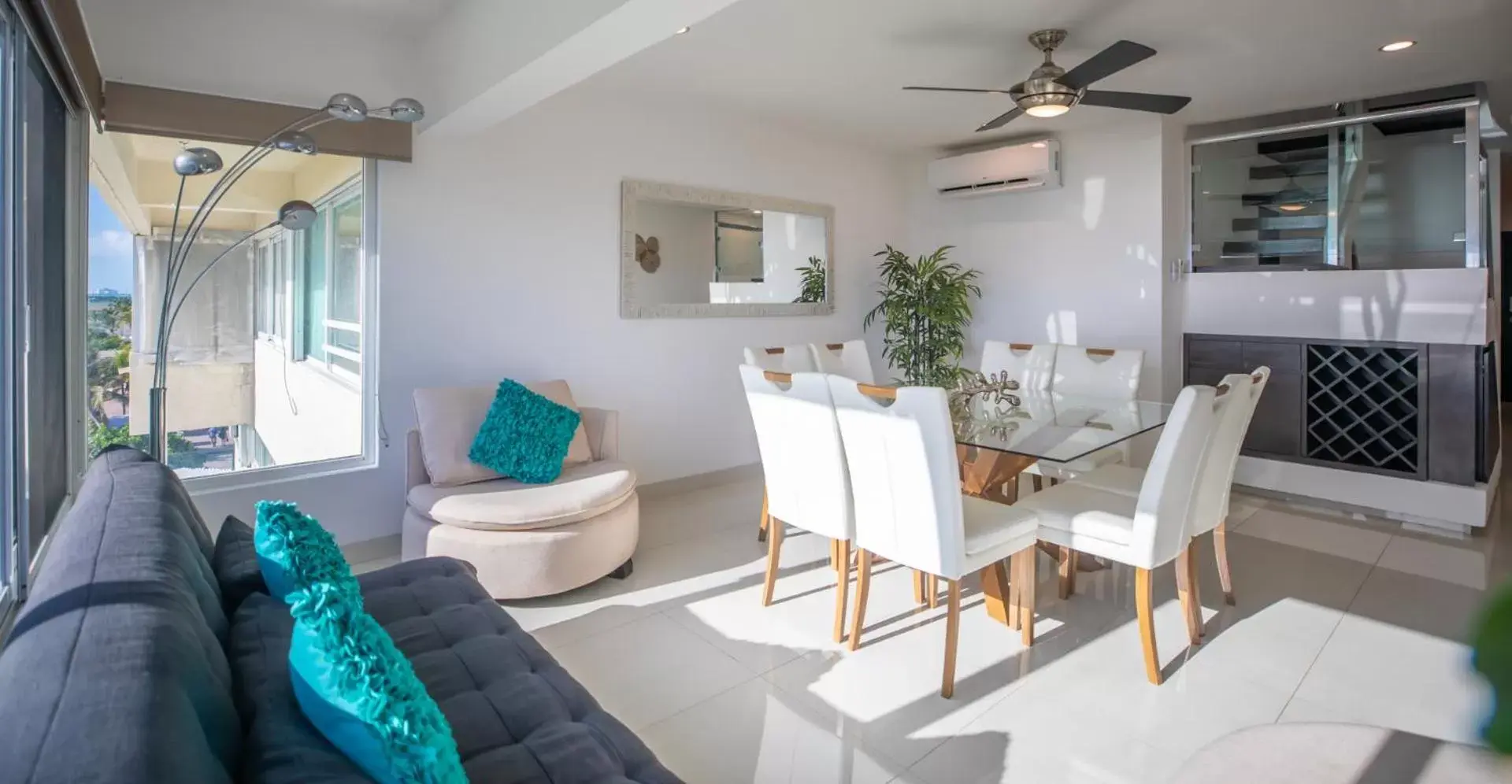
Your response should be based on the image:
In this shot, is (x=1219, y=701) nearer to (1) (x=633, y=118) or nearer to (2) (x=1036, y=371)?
(2) (x=1036, y=371)

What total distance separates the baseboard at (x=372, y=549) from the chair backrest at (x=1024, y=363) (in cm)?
315

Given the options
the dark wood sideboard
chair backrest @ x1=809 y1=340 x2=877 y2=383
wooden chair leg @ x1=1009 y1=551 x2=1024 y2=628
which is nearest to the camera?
wooden chair leg @ x1=1009 y1=551 x2=1024 y2=628

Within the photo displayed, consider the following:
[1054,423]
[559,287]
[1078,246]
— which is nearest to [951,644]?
[1054,423]

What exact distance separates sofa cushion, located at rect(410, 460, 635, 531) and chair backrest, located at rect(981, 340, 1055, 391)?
222 cm

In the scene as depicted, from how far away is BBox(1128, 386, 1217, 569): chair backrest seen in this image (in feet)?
8.07

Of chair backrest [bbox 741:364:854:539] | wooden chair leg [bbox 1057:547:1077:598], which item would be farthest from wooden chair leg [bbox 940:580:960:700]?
wooden chair leg [bbox 1057:547:1077:598]

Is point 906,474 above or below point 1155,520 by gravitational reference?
above

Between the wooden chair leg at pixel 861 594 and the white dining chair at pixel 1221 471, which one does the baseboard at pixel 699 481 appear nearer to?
the wooden chair leg at pixel 861 594

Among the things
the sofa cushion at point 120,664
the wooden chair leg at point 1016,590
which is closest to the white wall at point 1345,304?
the wooden chair leg at point 1016,590

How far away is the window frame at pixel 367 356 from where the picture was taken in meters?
3.60

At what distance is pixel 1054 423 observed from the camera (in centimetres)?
327

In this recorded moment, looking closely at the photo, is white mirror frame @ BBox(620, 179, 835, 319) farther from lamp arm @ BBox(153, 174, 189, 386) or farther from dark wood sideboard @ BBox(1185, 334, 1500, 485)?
dark wood sideboard @ BBox(1185, 334, 1500, 485)

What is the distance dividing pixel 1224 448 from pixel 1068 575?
775 millimetres

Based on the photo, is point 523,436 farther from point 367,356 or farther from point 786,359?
point 786,359
